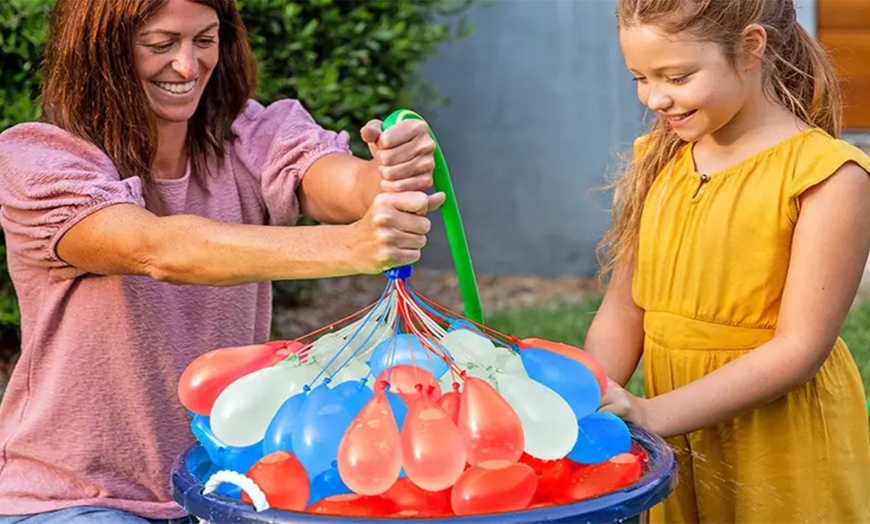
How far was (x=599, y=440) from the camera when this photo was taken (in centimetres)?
208

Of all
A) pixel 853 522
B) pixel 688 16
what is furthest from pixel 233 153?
pixel 853 522

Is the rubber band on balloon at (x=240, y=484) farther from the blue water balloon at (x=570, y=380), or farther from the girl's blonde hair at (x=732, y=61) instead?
the girl's blonde hair at (x=732, y=61)

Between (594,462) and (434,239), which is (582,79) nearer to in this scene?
(434,239)

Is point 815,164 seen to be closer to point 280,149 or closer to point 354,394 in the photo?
point 354,394

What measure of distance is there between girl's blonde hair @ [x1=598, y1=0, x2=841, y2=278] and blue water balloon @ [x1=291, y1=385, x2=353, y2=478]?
3.32 ft

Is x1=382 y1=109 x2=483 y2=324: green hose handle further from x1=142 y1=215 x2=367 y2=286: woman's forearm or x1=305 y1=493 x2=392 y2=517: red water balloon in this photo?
x1=305 y1=493 x2=392 y2=517: red water balloon

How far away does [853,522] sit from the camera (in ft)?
8.70

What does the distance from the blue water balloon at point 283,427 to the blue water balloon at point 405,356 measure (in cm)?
17

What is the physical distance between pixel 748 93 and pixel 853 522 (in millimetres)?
897

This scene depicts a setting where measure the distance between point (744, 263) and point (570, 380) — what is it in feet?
2.11

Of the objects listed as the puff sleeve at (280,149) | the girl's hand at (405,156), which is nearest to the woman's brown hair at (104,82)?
the puff sleeve at (280,149)

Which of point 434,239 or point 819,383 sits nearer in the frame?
point 819,383

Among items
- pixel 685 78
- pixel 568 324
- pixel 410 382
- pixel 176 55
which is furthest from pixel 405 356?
pixel 568 324

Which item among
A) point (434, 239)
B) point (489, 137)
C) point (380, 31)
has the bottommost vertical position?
point (434, 239)
